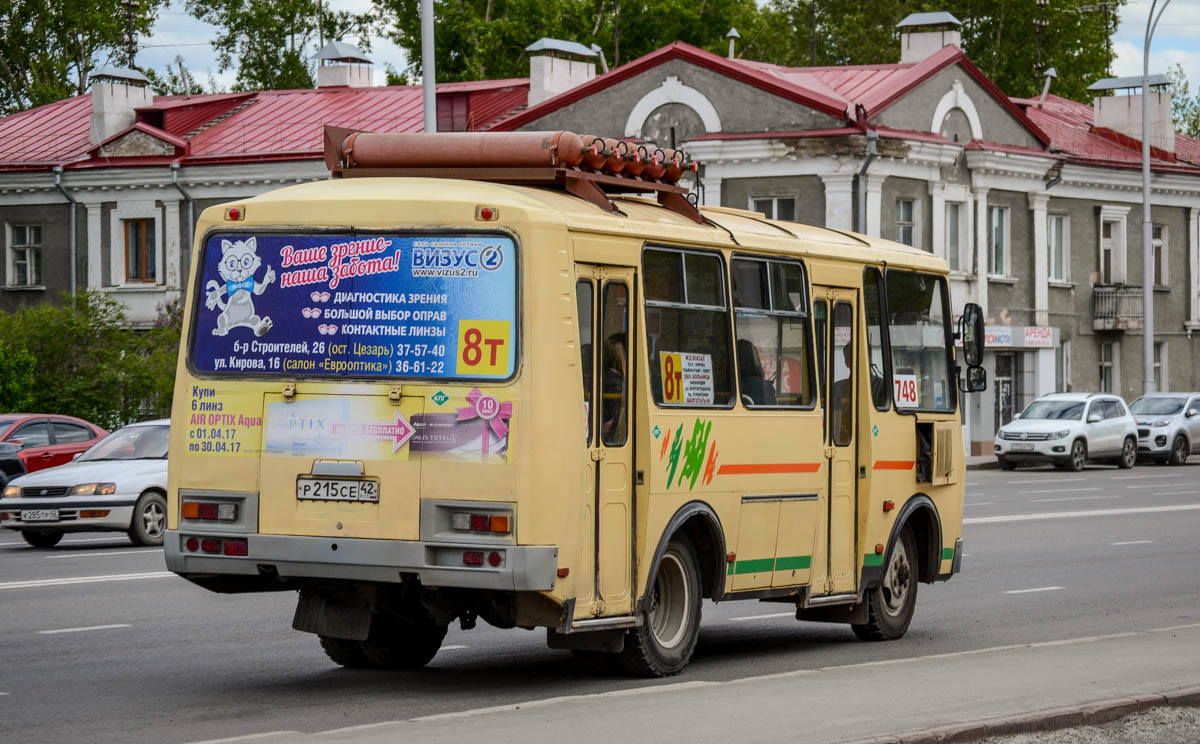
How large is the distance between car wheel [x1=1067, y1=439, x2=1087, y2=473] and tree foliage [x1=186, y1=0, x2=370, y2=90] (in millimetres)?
36343

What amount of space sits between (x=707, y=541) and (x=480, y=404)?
224 cm

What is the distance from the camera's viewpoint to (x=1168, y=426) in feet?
151

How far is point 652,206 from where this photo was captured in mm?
12008

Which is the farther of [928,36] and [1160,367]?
[1160,367]

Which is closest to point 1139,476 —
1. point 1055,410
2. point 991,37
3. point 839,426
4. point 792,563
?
point 1055,410

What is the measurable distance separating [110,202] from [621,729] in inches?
1696

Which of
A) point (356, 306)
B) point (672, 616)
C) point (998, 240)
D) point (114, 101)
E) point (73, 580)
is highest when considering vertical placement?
point (114, 101)

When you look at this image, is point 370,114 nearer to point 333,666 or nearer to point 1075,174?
point 1075,174

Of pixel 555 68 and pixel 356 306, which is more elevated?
pixel 555 68

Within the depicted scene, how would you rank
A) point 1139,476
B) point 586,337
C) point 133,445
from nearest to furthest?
point 586,337 → point 133,445 → point 1139,476

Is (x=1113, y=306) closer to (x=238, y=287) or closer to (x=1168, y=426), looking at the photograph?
(x=1168, y=426)

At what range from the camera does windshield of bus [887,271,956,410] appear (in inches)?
Answer: 557

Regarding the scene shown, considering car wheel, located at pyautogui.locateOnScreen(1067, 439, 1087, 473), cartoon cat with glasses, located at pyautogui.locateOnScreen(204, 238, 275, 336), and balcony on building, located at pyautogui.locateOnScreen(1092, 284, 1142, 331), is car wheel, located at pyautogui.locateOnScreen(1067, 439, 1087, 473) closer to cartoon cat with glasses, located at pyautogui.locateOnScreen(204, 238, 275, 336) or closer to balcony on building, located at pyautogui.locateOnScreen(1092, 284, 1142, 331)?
balcony on building, located at pyautogui.locateOnScreen(1092, 284, 1142, 331)

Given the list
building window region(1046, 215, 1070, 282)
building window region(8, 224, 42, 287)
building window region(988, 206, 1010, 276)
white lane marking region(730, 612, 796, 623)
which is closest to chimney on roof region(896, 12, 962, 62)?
building window region(988, 206, 1010, 276)
